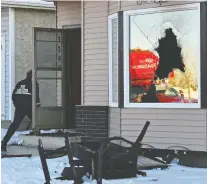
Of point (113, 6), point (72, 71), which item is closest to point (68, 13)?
point (72, 71)

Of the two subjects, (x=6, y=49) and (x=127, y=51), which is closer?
(x=127, y=51)

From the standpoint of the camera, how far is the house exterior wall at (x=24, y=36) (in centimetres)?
1359

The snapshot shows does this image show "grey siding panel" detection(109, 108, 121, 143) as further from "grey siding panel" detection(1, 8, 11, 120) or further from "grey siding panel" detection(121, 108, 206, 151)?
"grey siding panel" detection(1, 8, 11, 120)

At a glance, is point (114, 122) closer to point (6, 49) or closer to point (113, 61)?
point (113, 61)

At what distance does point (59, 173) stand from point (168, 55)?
262 cm

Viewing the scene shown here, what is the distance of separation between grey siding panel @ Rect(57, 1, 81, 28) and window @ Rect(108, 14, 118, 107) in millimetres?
2062

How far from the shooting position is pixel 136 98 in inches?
308

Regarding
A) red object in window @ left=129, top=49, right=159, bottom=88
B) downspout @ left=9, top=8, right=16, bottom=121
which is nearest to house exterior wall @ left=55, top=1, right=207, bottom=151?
red object in window @ left=129, top=49, right=159, bottom=88

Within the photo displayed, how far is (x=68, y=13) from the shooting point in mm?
10531

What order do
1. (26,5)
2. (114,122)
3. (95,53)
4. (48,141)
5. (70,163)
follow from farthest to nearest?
(26,5) → (48,141) → (95,53) → (114,122) → (70,163)

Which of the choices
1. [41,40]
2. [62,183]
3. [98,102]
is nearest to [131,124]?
[98,102]

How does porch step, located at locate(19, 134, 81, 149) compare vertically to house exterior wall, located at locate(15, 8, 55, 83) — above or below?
below

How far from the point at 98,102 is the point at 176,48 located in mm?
1981

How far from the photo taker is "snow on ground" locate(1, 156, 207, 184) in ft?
20.0
